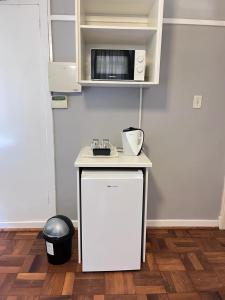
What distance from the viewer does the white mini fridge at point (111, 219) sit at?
1.60 meters

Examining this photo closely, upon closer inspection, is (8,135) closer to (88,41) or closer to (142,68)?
(88,41)

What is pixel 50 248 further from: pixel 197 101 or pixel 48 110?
pixel 197 101

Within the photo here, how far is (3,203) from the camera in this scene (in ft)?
7.45

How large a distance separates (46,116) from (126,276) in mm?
1465

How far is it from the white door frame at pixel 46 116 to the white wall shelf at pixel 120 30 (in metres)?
0.34

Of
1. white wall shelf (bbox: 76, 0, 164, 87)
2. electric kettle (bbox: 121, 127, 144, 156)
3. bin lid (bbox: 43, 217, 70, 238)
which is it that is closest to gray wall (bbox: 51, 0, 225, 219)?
white wall shelf (bbox: 76, 0, 164, 87)

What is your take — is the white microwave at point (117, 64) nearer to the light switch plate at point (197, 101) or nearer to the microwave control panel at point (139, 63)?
the microwave control panel at point (139, 63)

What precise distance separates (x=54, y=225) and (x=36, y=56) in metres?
1.41

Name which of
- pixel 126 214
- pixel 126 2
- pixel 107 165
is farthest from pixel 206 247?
pixel 126 2

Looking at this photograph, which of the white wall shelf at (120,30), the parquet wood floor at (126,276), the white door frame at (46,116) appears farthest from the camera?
the white door frame at (46,116)

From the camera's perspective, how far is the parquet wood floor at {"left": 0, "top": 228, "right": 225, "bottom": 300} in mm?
1560

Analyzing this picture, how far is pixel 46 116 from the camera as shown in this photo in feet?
6.93

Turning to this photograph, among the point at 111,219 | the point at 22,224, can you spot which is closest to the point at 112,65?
the point at 111,219

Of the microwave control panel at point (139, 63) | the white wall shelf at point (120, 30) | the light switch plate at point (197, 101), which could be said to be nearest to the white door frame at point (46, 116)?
the white wall shelf at point (120, 30)
